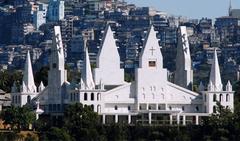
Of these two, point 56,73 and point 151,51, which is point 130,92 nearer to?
point 151,51

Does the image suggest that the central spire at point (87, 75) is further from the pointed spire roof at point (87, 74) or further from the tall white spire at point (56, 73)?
the tall white spire at point (56, 73)

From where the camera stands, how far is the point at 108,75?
11681 centimetres

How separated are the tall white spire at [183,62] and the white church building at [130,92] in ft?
0.49

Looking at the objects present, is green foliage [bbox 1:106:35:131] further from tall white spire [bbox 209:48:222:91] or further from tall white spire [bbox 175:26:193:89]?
tall white spire [bbox 209:48:222:91]

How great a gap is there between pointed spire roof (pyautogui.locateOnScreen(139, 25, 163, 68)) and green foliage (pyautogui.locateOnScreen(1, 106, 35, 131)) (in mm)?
8555

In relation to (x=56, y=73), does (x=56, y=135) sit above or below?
below

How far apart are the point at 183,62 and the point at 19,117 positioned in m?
13.5

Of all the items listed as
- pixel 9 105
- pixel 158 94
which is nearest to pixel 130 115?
pixel 158 94

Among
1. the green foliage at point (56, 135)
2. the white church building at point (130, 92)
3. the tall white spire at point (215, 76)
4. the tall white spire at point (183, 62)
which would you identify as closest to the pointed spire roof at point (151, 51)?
the white church building at point (130, 92)

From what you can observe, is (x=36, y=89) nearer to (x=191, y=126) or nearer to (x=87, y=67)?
(x=87, y=67)

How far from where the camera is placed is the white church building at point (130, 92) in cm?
11338

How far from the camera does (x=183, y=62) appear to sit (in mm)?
117312

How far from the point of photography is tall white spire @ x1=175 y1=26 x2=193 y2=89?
4614 inches

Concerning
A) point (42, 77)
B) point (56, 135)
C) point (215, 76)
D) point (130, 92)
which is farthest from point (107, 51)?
point (56, 135)
